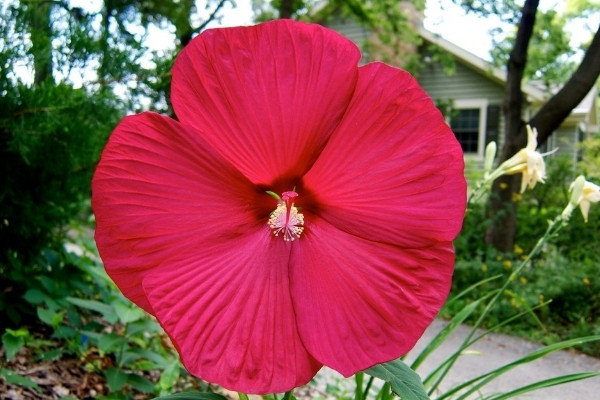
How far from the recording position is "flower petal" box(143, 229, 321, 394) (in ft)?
1.63

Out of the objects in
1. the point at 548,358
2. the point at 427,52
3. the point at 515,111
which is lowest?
the point at 548,358

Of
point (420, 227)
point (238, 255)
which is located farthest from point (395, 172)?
point (238, 255)

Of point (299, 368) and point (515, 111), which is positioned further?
point (515, 111)

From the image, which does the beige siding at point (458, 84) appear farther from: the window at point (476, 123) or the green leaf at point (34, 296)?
the green leaf at point (34, 296)

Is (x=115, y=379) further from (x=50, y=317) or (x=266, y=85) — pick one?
(x=266, y=85)

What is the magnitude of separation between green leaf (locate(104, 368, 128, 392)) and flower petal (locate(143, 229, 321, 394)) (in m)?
1.24

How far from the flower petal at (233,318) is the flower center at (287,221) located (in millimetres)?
31

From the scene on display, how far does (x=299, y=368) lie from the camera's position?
0.51m

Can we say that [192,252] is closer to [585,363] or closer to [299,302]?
[299,302]

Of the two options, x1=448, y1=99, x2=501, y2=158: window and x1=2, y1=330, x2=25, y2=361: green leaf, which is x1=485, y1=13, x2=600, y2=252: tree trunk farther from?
x1=2, y1=330, x2=25, y2=361: green leaf

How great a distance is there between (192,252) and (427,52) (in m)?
13.4

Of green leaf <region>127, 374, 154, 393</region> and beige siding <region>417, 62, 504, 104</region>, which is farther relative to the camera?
beige siding <region>417, 62, 504, 104</region>

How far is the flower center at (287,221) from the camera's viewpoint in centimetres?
57

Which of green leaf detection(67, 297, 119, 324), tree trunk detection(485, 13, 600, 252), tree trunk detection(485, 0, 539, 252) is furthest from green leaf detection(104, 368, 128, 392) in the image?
tree trunk detection(485, 0, 539, 252)
